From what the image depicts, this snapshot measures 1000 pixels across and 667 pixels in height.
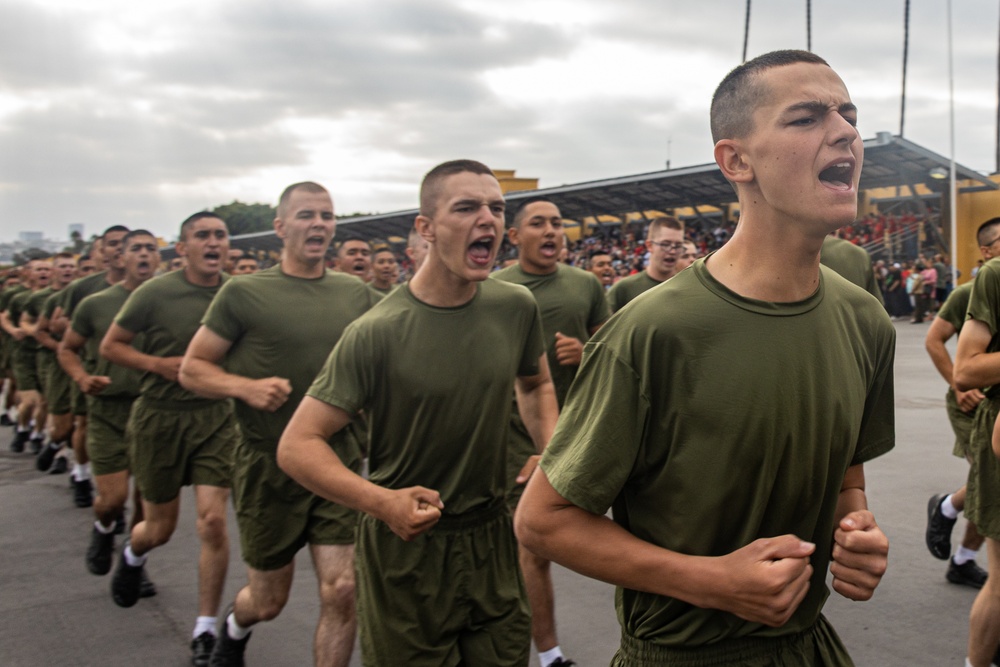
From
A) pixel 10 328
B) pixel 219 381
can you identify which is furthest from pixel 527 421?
pixel 10 328

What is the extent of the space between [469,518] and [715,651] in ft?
5.22

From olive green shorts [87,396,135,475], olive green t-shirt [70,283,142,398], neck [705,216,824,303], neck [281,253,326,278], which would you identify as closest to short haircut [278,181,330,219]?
neck [281,253,326,278]

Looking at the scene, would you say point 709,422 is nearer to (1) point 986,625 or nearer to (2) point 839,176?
(2) point 839,176

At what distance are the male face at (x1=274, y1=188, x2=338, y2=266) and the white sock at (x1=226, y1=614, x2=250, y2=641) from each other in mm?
1839

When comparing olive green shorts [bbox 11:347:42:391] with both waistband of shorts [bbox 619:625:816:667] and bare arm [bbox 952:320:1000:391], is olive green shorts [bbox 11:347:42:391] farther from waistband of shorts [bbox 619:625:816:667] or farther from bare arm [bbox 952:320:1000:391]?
waistband of shorts [bbox 619:625:816:667]

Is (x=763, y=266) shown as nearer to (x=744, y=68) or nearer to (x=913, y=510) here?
(x=744, y=68)

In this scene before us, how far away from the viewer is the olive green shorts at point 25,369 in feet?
41.2

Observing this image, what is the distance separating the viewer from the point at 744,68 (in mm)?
2119

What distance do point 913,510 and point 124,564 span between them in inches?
224

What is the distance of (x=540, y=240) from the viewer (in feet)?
20.1

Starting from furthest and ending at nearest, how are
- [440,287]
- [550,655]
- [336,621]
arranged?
[550,655] < [336,621] < [440,287]

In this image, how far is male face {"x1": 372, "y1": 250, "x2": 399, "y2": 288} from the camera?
10.7 meters

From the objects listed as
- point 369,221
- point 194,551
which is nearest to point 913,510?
point 194,551

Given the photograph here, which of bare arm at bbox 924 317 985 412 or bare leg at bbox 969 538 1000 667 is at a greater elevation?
bare arm at bbox 924 317 985 412
